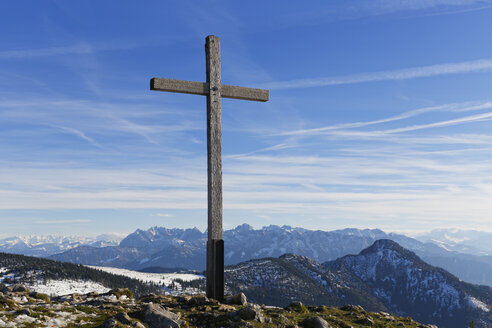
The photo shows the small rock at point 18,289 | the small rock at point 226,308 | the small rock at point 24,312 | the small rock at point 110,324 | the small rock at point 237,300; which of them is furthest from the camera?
the small rock at point 18,289

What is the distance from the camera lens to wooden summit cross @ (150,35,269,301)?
55.7ft

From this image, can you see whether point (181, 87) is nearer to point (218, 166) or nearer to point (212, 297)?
point (218, 166)

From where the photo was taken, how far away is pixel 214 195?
55.7 ft

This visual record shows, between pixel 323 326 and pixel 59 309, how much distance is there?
989 cm

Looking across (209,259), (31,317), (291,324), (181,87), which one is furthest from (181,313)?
(181,87)

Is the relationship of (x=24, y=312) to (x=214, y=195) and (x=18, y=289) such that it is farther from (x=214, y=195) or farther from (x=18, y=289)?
(x=18, y=289)

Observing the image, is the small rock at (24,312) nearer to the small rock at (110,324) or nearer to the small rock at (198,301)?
the small rock at (110,324)

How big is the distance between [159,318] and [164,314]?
34 centimetres

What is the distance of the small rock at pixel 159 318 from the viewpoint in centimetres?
1357

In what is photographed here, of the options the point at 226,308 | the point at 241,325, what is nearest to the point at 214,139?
the point at 226,308

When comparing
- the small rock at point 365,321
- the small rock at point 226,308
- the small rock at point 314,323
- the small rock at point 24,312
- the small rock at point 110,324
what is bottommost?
the small rock at point 365,321

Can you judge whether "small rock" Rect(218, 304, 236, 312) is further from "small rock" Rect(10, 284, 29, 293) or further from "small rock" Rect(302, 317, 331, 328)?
"small rock" Rect(10, 284, 29, 293)

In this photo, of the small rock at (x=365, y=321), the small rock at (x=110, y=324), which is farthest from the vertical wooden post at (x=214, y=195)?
the small rock at (x=365, y=321)

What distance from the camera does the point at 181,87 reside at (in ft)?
58.4
